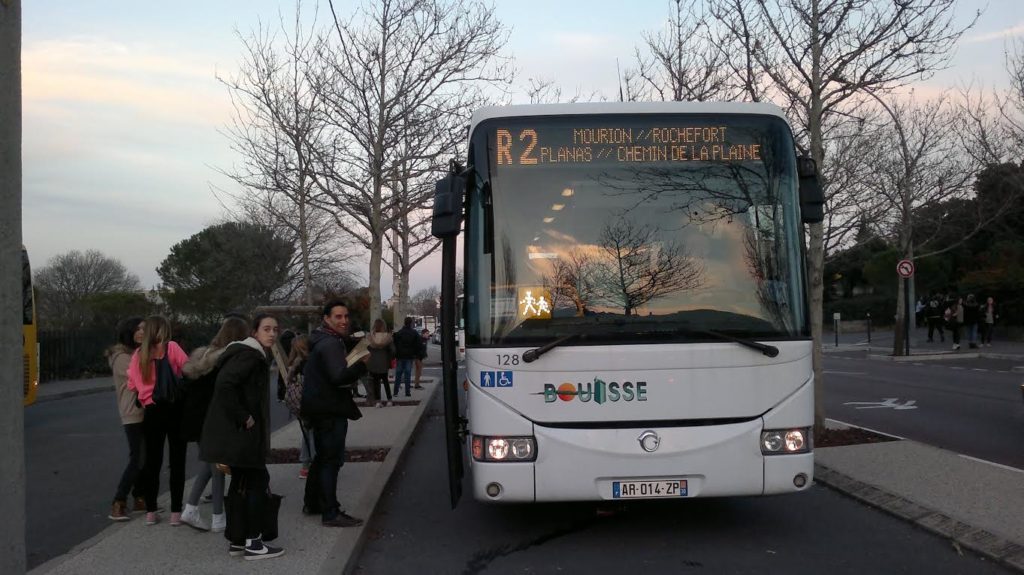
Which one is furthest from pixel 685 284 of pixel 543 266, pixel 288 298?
pixel 288 298

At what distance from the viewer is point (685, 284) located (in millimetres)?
6617

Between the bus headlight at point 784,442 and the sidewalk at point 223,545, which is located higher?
the bus headlight at point 784,442

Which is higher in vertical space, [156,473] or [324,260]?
[324,260]

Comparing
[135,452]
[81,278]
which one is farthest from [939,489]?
[81,278]

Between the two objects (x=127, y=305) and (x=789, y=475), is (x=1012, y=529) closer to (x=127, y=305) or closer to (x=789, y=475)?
(x=789, y=475)

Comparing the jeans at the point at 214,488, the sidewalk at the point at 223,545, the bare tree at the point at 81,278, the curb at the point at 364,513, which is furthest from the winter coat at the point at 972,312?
the bare tree at the point at 81,278

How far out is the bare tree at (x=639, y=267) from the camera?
6590 mm

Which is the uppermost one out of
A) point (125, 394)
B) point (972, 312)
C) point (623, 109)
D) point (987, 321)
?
point (623, 109)

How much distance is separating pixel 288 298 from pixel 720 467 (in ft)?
122

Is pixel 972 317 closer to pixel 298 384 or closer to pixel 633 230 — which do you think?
pixel 298 384

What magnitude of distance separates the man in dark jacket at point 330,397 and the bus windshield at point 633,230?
3.95 ft

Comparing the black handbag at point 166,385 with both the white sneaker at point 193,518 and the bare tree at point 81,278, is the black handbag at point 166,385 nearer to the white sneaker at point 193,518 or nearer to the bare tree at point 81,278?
the white sneaker at point 193,518

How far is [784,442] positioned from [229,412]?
3.90m

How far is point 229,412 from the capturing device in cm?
643
